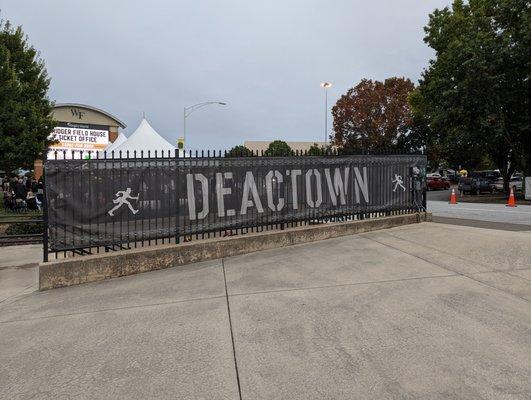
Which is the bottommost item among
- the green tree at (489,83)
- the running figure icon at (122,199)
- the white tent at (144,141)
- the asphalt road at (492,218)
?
the asphalt road at (492,218)

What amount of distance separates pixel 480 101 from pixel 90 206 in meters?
23.5

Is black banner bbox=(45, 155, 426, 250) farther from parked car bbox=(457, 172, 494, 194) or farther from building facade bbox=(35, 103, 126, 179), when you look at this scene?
building facade bbox=(35, 103, 126, 179)

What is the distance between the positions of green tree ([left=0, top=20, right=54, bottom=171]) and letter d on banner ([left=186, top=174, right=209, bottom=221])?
43.6ft

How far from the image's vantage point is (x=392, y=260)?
21.8 ft

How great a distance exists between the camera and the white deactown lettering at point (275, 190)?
7.42 metres

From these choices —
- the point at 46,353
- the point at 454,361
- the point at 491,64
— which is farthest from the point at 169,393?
the point at 491,64

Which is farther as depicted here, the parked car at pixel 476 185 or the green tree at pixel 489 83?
the parked car at pixel 476 185

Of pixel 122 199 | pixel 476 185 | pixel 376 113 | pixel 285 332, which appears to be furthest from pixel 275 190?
pixel 376 113

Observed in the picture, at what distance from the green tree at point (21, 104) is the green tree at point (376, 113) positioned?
3463 cm

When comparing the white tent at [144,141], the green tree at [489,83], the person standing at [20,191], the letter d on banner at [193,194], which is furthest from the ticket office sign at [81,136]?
the letter d on banner at [193,194]

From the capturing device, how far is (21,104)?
65.9 feet

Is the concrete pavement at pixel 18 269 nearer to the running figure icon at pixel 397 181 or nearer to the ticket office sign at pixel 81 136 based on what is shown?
the running figure icon at pixel 397 181

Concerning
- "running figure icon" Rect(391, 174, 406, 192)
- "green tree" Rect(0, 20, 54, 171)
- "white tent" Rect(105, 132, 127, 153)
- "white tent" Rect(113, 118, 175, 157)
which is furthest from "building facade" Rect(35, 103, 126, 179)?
"running figure icon" Rect(391, 174, 406, 192)

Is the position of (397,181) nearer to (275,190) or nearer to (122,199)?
(275,190)
